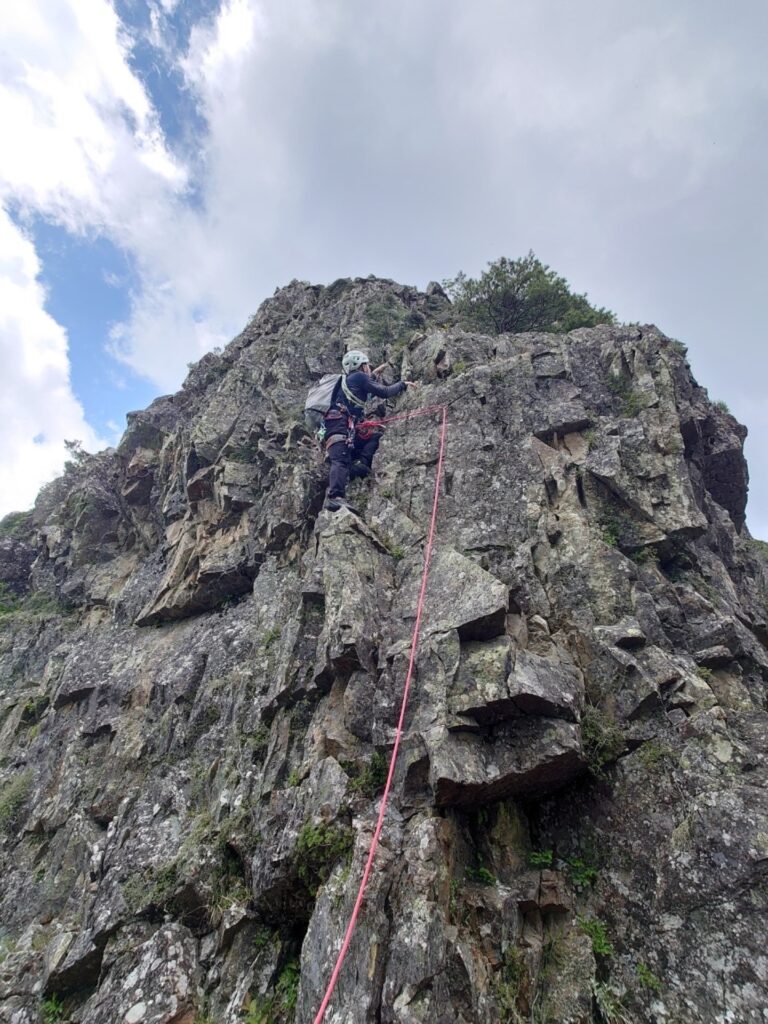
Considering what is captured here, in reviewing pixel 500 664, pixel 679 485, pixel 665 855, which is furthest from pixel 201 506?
pixel 665 855

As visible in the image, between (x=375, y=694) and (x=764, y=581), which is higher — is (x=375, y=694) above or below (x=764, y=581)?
below

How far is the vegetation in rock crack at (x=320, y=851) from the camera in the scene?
21.7ft

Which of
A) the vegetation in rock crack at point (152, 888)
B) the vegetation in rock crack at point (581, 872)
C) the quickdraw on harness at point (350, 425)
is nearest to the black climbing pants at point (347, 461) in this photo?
the quickdraw on harness at point (350, 425)

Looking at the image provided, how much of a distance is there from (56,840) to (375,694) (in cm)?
746

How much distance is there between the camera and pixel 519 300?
2014 centimetres

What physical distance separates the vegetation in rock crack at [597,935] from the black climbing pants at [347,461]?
345 inches

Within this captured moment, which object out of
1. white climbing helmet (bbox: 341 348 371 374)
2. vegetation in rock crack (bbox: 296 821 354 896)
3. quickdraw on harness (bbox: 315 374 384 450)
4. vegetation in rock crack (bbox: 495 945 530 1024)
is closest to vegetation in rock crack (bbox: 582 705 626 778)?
vegetation in rock crack (bbox: 495 945 530 1024)

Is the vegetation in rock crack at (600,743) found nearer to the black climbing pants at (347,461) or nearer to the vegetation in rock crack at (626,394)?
the vegetation in rock crack at (626,394)

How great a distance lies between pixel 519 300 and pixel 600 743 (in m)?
17.3

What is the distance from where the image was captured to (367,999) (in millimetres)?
5230

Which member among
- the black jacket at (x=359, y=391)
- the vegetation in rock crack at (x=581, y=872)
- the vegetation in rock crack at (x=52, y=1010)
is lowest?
the vegetation in rock crack at (x=52, y=1010)

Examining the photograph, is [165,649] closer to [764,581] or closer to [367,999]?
[367,999]

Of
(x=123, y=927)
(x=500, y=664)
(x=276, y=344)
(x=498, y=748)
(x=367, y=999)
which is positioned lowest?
(x=123, y=927)

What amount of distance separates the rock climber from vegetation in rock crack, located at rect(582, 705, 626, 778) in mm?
6737
